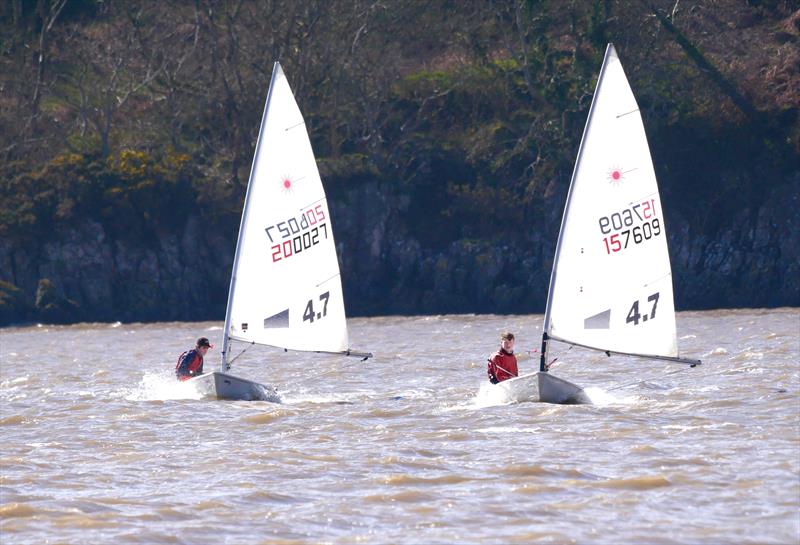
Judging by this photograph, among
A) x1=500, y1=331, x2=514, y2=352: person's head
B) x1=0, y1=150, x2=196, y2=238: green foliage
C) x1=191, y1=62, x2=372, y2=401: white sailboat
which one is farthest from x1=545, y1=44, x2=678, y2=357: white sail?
x1=0, y1=150, x2=196, y2=238: green foliage

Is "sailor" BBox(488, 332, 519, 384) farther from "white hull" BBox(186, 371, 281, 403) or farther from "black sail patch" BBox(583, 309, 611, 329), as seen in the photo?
"white hull" BBox(186, 371, 281, 403)

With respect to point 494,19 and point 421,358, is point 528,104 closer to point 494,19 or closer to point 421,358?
point 494,19

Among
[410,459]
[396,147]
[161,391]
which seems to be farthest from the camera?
[396,147]

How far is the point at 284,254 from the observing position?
859 inches

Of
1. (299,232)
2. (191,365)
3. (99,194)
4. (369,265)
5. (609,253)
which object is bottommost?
(191,365)

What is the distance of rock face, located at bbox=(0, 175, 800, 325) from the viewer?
4612 centimetres

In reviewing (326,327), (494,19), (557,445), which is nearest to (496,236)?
(494,19)

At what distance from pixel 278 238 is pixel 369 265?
26.9 m

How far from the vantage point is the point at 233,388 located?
69.1 feet

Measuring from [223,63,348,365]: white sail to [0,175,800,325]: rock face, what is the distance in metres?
24.3

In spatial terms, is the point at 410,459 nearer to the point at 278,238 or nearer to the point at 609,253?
the point at 609,253

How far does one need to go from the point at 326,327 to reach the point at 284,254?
4.37ft

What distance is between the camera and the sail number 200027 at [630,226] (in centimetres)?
1959

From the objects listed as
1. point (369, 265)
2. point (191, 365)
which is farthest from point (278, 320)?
point (369, 265)
